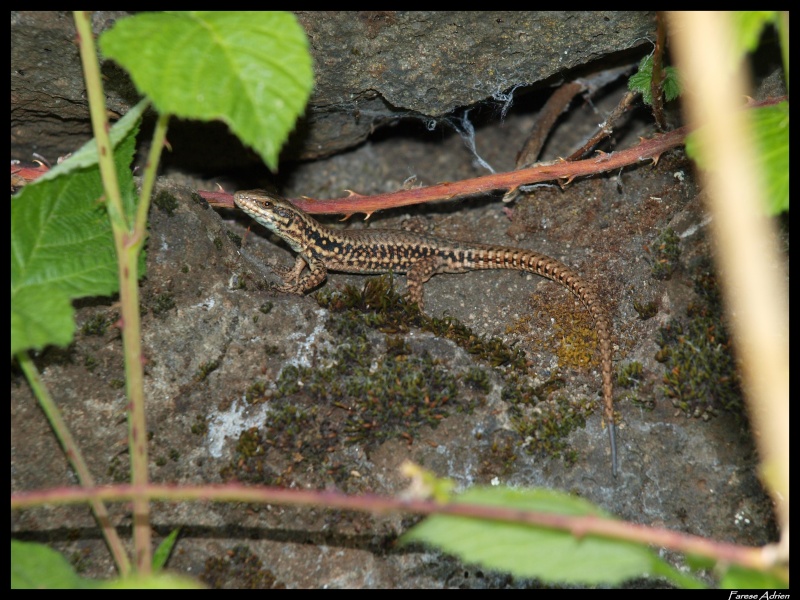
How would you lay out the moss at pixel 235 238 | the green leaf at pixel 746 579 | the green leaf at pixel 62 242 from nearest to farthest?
the green leaf at pixel 746 579, the green leaf at pixel 62 242, the moss at pixel 235 238

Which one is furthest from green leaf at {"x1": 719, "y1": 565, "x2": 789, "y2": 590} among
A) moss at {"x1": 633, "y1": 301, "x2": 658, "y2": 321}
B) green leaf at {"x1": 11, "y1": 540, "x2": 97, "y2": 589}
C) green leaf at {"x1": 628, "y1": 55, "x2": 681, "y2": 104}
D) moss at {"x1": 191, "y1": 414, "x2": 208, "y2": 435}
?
green leaf at {"x1": 628, "y1": 55, "x2": 681, "y2": 104}

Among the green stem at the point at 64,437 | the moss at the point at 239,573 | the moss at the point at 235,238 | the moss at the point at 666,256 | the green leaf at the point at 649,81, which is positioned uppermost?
the green leaf at the point at 649,81

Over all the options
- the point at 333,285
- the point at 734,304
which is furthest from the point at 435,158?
the point at 734,304

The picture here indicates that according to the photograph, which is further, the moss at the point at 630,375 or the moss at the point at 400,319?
the moss at the point at 400,319

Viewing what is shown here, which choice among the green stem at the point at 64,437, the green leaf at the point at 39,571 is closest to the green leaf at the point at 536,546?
the green leaf at the point at 39,571

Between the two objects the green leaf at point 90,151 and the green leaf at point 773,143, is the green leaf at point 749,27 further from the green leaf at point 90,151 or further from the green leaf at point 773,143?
the green leaf at point 90,151

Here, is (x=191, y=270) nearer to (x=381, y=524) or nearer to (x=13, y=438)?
(x=13, y=438)
